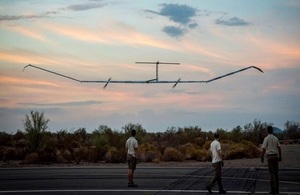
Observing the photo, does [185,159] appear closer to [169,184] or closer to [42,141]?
[42,141]

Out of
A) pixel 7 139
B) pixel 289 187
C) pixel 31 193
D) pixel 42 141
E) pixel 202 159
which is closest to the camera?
pixel 31 193

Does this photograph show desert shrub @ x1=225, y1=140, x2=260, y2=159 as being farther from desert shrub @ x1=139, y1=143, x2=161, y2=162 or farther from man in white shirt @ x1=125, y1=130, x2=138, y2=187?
man in white shirt @ x1=125, y1=130, x2=138, y2=187

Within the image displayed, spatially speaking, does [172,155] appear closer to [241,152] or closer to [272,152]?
[241,152]

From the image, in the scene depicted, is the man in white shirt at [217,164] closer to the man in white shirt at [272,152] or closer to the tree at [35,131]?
the man in white shirt at [272,152]

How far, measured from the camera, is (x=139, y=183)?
22703 millimetres

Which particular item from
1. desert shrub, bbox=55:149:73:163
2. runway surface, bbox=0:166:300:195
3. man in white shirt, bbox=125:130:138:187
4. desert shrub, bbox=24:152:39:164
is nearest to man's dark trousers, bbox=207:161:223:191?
runway surface, bbox=0:166:300:195

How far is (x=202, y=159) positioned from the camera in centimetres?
4138

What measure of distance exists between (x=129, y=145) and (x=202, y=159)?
20.4 meters

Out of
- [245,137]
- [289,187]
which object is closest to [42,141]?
[245,137]

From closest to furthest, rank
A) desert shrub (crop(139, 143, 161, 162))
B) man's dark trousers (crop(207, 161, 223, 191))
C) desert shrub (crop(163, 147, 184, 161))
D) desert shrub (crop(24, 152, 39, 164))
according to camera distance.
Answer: man's dark trousers (crop(207, 161, 223, 191)) → desert shrub (crop(24, 152, 39, 164)) → desert shrub (crop(139, 143, 161, 162)) → desert shrub (crop(163, 147, 184, 161))

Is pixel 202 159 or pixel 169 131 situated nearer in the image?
pixel 202 159

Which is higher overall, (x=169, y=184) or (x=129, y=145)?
(x=129, y=145)

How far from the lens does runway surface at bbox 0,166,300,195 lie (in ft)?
65.5

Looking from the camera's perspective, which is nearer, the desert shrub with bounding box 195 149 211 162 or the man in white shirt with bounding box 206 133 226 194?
the man in white shirt with bounding box 206 133 226 194
